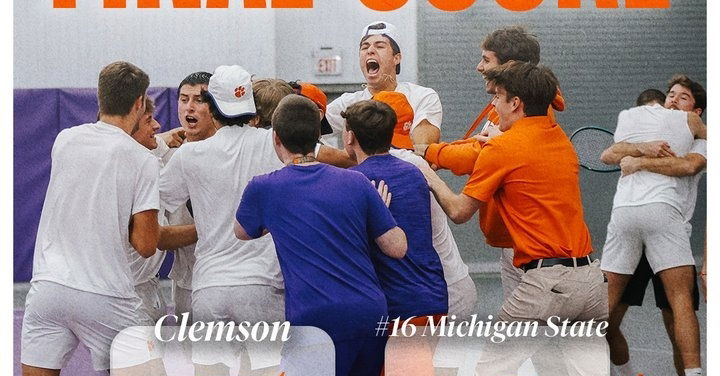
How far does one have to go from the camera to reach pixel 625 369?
4562mm

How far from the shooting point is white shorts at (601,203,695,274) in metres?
4.75

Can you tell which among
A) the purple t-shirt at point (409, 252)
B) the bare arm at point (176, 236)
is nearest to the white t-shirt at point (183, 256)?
the bare arm at point (176, 236)

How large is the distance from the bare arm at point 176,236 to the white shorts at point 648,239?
200 cm

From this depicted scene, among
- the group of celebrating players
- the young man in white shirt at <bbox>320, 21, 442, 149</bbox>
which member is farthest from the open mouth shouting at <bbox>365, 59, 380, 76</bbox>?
the group of celebrating players

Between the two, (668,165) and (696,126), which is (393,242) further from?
(668,165)

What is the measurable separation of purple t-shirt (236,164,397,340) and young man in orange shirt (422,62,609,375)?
440mm

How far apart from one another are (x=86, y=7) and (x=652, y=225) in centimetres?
259

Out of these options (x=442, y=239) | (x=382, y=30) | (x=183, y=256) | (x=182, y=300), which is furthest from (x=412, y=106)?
(x=182, y=300)

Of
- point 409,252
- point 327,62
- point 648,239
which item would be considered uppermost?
point 327,62

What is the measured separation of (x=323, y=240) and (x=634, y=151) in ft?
6.12

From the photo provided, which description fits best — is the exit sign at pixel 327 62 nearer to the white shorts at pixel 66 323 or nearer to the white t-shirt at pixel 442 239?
the white t-shirt at pixel 442 239

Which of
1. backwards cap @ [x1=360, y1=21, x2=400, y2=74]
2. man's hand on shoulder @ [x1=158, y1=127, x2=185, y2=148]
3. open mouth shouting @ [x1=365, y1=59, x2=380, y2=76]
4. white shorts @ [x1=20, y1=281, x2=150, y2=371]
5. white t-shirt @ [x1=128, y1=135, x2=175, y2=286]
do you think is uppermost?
backwards cap @ [x1=360, y1=21, x2=400, y2=74]

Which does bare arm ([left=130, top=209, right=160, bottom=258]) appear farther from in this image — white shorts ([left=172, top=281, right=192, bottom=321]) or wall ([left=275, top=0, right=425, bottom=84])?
wall ([left=275, top=0, right=425, bottom=84])

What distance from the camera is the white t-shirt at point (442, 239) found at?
12.6ft
